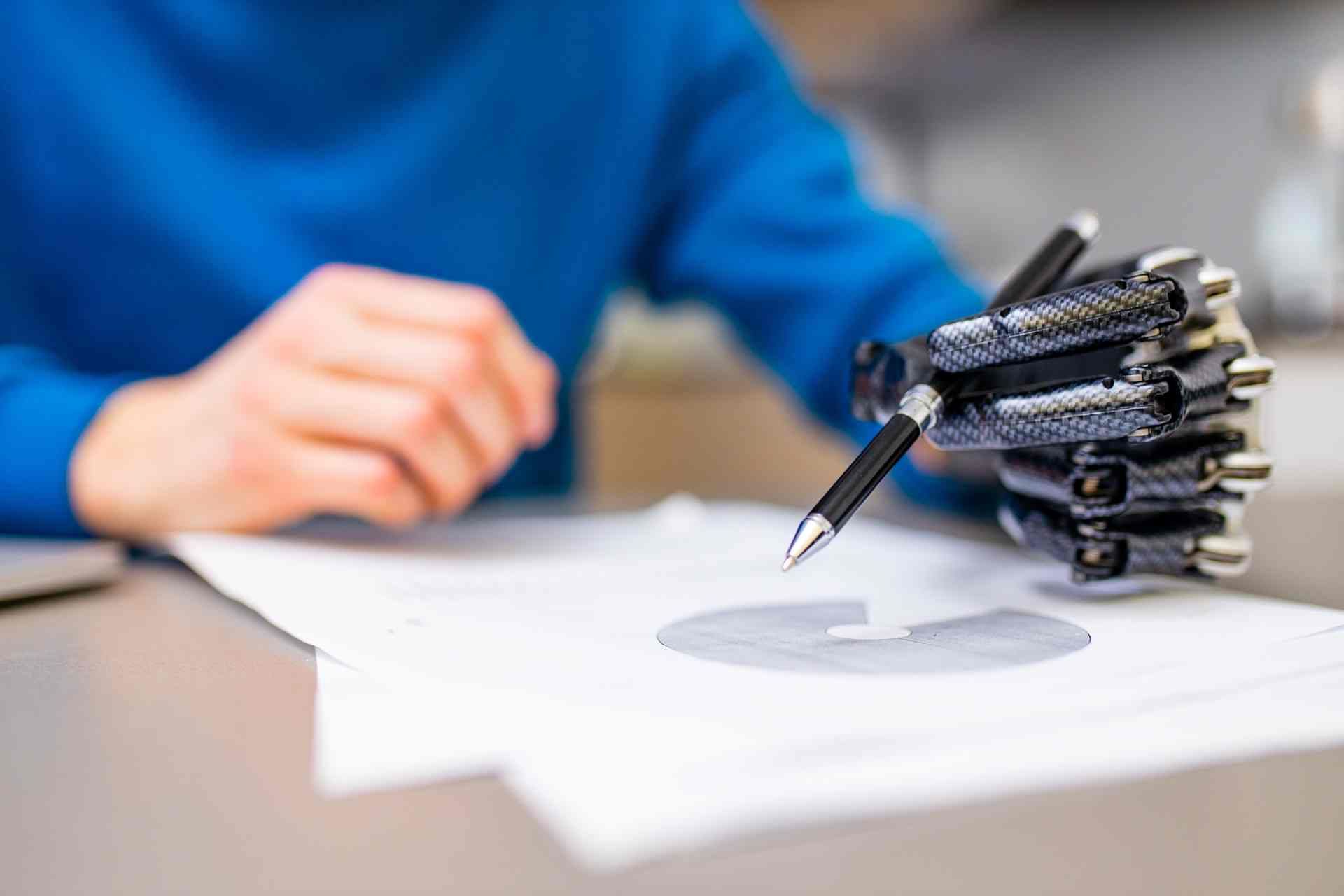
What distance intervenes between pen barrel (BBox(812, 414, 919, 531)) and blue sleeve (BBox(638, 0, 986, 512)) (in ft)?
1.28

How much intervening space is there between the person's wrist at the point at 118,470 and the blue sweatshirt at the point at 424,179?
0.8 inches

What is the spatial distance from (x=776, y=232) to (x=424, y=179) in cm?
25

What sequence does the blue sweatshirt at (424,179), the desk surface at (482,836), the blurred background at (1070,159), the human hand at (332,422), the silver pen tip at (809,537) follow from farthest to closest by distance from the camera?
the blurred background at (1070,159) < the blue sweatshirt at (424,179) < the human hand at (332,422) < the silver pen tip at (809,537) < the desk surface at (482,836)

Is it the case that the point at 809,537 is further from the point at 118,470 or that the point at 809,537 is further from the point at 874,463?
the point at 118,470

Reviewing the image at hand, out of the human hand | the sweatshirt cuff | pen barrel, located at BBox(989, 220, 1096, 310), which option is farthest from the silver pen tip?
the sweatshirt cuff

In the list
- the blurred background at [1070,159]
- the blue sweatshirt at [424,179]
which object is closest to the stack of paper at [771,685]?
the blue sweatshirt at [424,179]

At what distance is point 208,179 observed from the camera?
2.16ft

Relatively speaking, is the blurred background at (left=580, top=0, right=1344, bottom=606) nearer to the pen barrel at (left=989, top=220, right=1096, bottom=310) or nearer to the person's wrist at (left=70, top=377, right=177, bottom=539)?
the person's wrist at (left=70, top=377, right=177, bottom=539)

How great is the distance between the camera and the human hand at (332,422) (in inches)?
17.7

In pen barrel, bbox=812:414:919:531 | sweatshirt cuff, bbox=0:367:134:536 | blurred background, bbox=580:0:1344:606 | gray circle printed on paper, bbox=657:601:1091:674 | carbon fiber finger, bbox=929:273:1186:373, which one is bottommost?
gray circle printed on paper, bbox=657:601:1091:674

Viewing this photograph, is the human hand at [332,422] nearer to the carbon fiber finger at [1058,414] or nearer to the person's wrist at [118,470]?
the person's wrist at [118,470]

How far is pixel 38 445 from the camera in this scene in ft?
1.61

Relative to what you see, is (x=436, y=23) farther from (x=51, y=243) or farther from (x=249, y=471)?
(x=249, y=471)

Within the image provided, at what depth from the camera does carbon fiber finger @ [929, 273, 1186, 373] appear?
0.27 meters
